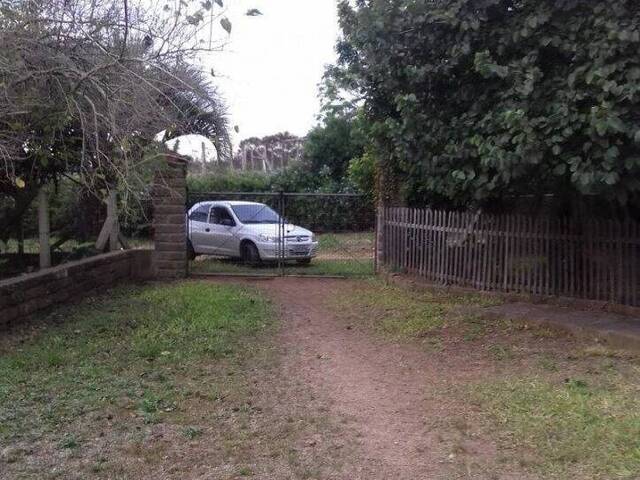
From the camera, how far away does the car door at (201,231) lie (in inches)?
623

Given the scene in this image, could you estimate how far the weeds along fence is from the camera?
8984mm

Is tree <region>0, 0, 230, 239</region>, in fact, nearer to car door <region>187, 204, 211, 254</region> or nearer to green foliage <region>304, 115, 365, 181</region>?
car door <region>187, 204, 211, 254</region>

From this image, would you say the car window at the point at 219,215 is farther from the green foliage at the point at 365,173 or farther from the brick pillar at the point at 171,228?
the green foliage at the point at 365,173

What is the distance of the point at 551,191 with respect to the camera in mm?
10156

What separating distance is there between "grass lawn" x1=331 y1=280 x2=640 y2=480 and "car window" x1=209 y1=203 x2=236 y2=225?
625 cm

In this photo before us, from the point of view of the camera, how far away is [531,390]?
20.2 ft

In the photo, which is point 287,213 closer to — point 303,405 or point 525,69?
point 525,69

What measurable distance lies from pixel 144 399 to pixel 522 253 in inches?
248

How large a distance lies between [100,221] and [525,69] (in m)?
8.30

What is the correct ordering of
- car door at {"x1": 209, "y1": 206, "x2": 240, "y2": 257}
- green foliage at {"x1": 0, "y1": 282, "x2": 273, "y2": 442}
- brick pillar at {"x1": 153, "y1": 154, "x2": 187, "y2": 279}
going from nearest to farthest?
green foliage at {"x1": 0, "y1": 282, "x2": 273, "y2": 442} → brick pillar at {"x1": 153, "y1": 154, "x2": 187, "y2": 279} → car door at {"x1": 209, "y1": 206, "x2": 240, "y2": 257}

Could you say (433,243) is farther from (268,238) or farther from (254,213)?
(254,213)

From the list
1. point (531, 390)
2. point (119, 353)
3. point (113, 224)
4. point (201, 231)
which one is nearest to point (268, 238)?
point (201, 231)

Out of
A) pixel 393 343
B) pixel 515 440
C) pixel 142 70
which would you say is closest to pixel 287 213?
pixel 393 343

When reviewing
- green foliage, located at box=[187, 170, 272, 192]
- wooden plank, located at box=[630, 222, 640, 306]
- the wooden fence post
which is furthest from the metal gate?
wooden plank, located at box=[630, 222, 640, 306]
